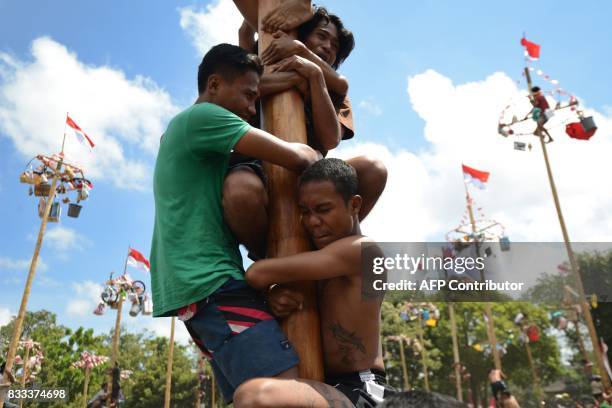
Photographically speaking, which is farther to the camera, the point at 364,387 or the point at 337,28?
the point at 337,28

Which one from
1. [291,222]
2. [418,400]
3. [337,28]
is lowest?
[418,400]

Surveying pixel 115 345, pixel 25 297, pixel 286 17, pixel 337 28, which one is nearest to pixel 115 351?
pixel 115 345

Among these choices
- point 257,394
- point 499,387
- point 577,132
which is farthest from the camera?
point 499,387

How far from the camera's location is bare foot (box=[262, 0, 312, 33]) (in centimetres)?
321

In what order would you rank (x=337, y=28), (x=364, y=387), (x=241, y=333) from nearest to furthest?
(x=241, y=333) → (x=364, y=387) → (x=337, y=28)

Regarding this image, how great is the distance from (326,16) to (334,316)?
225 centimetres

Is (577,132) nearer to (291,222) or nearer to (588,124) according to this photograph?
(588,124)

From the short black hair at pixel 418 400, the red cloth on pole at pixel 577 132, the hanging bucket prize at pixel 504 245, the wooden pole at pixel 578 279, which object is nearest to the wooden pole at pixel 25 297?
the hanging bucket prize at pixel 504 245

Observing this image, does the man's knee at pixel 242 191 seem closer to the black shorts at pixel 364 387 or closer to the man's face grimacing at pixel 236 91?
the man's face grimacing at pixel 236 91

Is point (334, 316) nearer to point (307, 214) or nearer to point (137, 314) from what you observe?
point (307, 214)

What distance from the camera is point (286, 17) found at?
126 inches

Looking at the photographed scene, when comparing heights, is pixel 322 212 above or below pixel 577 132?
below

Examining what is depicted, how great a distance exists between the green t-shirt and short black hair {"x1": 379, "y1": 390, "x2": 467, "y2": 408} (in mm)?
991

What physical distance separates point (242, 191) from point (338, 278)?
0.69 metres
